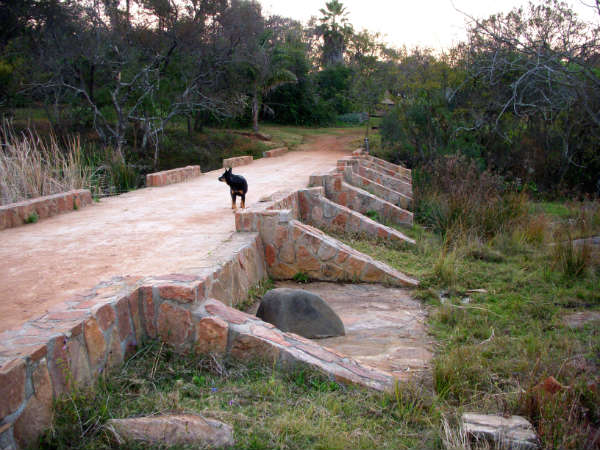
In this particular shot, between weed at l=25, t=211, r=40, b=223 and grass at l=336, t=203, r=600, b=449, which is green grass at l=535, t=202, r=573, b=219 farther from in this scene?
weed at l=25, t=211, r=40, b=223

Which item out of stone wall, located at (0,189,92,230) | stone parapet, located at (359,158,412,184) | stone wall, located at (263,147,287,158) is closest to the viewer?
stone wall, located at (0,189,92,230)

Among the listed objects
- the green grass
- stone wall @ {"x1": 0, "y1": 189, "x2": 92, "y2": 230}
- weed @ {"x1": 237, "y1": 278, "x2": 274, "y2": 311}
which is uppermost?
stone wall @ {"x1": 0, "y1": 189, "x2": 92, "y2": 230}

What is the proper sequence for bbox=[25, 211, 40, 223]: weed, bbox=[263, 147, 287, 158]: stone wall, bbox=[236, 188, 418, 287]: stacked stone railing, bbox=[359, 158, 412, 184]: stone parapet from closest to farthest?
bbox=[236, 188, 418, 287]: stacked stone railing < bbox=[25, 211, 40, 223]: weed < bbox=[359, 158, 412, 184]: stone parapet < bbox=[263, 147, 287, 158]: stone wall

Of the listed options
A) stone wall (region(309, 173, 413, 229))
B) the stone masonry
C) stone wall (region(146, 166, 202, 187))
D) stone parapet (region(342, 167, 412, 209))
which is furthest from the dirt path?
stone parapet (region(342, 167, 412, 209))

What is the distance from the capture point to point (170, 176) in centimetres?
1264

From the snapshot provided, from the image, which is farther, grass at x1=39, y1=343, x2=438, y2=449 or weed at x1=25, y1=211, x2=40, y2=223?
weed at x1=25, y1=211, x2=40, y2=223

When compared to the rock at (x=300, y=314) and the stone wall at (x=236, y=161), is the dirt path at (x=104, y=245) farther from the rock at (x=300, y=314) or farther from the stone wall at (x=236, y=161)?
the stone wall at (x=236, y=161)

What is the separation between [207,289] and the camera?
4.27 metres

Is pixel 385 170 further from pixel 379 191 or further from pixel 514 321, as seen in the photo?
pixel 514 321

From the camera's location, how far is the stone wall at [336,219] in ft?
29.2

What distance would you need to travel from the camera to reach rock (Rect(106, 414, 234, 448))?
2.72 metres

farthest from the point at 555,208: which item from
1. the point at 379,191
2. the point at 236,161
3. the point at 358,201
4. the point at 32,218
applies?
the point at 32,218

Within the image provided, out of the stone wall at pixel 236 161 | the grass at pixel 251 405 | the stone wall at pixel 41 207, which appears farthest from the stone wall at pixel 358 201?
the grass at pixel 251 405

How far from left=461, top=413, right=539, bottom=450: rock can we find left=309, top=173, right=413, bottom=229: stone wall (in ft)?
25.6
